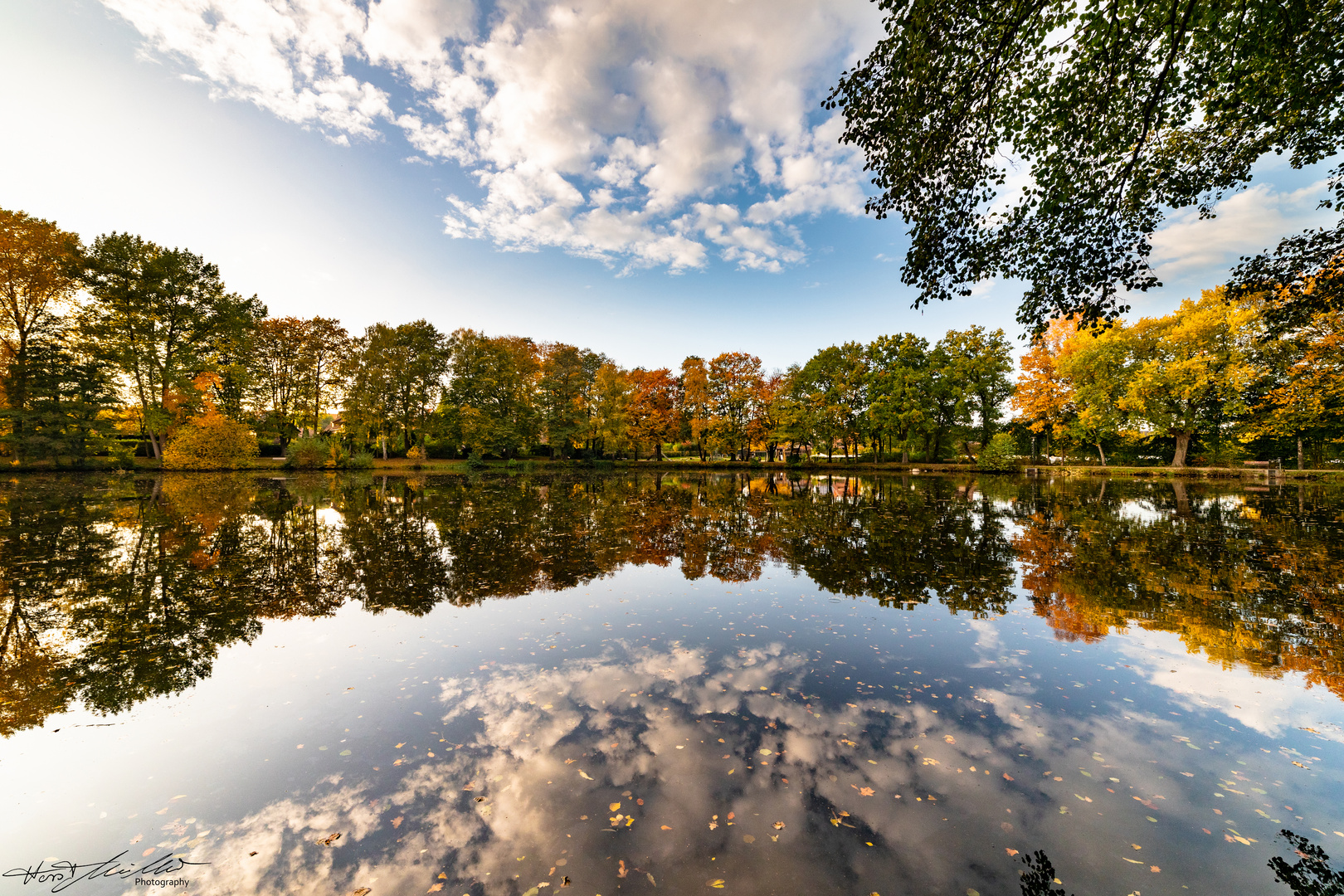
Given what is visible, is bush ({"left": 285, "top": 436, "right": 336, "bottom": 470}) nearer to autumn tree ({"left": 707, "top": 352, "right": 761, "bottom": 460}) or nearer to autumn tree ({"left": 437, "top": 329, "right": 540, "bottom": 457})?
autumn tree ({"left": 437, "top": 329, "right": 540, "bottom": 457})

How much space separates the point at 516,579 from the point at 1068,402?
53.1 metres

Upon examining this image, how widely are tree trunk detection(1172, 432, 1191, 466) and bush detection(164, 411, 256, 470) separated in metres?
78.6

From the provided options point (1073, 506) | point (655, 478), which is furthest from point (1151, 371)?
point (655, 478)

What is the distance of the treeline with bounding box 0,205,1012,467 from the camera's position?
1175 inches

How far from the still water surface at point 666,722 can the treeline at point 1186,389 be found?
29.5 meters

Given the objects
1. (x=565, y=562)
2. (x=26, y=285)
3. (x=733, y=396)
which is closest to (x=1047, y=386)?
(x=733, y=396)

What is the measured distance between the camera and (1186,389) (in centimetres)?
3606

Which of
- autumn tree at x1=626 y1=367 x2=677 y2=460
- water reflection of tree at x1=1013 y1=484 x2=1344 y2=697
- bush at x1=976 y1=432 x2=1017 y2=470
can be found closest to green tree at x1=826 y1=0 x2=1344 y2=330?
water reflection of tree at x1=1013 y1=484 x2=1344 y2=697

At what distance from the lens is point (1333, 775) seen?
13.9ft

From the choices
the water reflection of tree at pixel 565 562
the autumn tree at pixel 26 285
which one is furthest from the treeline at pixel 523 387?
the water reflection of tree at pixel 565 562

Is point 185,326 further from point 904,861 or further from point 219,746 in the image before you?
point 904,861

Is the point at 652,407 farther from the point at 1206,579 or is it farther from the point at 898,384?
the point at 1206,579

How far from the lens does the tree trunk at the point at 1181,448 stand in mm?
39759

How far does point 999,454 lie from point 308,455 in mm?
61023
